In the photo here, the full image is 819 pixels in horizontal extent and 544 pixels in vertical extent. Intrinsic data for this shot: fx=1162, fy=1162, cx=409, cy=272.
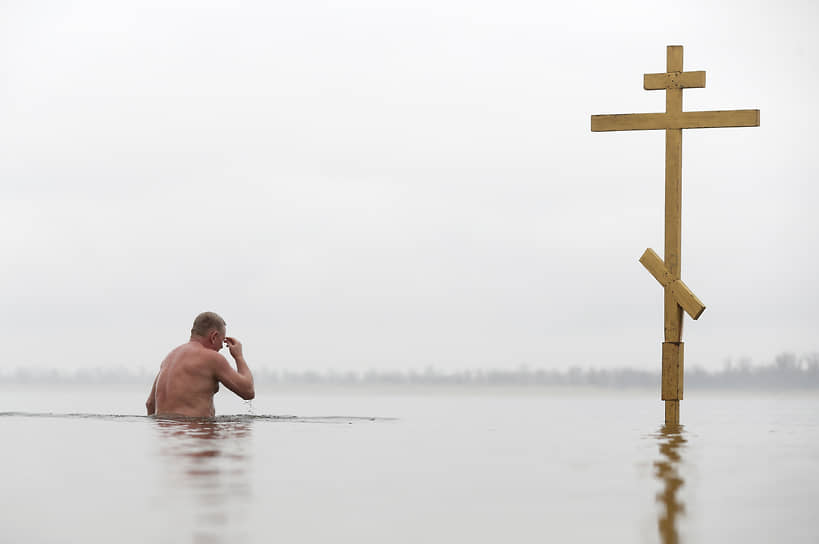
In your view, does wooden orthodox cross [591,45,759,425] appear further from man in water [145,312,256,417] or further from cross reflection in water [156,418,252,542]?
cross reflection in water [156,418,252,542]

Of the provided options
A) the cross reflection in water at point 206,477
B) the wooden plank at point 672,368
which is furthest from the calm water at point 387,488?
the wooden plank at point 672,368

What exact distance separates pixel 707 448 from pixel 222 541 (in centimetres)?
574

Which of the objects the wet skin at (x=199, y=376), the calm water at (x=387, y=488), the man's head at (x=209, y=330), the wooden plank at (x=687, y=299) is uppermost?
the wooden plank at (x=687, y=299)

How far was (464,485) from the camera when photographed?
602 centimetres

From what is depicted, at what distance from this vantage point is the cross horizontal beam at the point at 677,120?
11.3 m

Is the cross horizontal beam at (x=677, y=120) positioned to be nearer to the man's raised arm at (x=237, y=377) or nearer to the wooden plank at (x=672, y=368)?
the wooden plank at (x=672, y=368)

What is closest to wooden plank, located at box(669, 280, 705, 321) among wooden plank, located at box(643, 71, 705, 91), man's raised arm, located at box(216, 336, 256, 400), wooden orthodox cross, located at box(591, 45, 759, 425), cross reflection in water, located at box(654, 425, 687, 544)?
wooden orthodox cross, located at box(591, 45, 759, 425)

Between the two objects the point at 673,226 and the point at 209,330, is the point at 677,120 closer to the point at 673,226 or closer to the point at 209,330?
the point at 673,226

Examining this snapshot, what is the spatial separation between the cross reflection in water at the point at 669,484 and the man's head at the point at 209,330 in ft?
12.9

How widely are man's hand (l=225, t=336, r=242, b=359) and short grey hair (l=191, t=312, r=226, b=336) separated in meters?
0.20

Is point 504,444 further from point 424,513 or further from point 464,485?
point 424,513

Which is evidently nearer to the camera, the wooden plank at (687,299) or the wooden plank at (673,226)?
the wooden plank at (687,299)

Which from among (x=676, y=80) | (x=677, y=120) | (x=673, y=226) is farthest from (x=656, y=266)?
(x=676, y=80)

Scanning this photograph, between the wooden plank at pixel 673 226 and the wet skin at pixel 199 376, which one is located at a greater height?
the wooden plank at pixel 673 226
